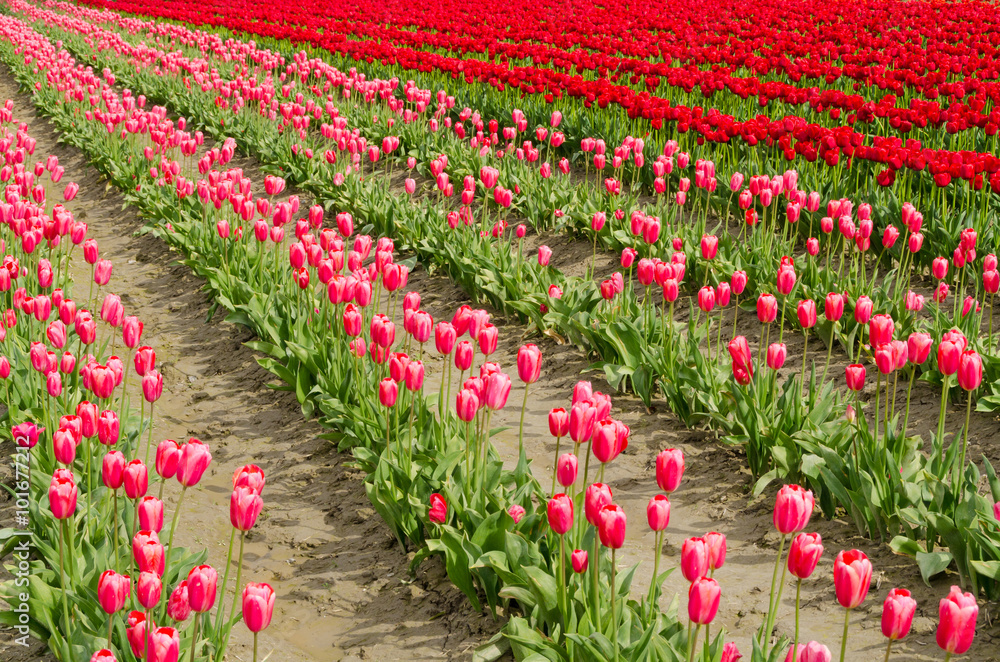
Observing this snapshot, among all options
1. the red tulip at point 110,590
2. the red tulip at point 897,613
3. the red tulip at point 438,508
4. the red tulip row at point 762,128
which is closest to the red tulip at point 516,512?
the red tulip at point 438,508

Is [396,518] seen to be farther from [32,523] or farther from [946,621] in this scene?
[946,621]

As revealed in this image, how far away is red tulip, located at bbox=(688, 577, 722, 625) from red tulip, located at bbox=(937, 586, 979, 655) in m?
0.46

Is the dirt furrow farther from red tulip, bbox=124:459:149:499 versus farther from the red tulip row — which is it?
the red tulip row

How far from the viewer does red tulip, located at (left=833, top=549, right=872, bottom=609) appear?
1957 mm

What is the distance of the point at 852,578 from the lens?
1.96m

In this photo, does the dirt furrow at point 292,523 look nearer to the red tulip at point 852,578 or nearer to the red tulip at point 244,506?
the red tulip at point 244,506

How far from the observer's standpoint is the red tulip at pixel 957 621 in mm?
1849

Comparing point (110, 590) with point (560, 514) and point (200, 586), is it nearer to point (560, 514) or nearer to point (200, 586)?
point (200, 586)

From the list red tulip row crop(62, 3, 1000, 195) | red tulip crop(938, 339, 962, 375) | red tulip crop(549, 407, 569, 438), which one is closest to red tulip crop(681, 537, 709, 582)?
red tulip crop(549, 407, 569, 438)

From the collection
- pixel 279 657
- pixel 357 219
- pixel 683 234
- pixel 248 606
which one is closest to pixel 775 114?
pixel 683 234

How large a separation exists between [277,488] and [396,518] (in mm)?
893

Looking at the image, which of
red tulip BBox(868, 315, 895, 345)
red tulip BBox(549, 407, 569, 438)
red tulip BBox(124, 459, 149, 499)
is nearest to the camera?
red tulip BBox(124, 459, 149, 499)

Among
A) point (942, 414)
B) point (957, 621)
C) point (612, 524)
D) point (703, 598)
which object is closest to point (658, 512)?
point (612, 524)

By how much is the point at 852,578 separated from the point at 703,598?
0.33m
